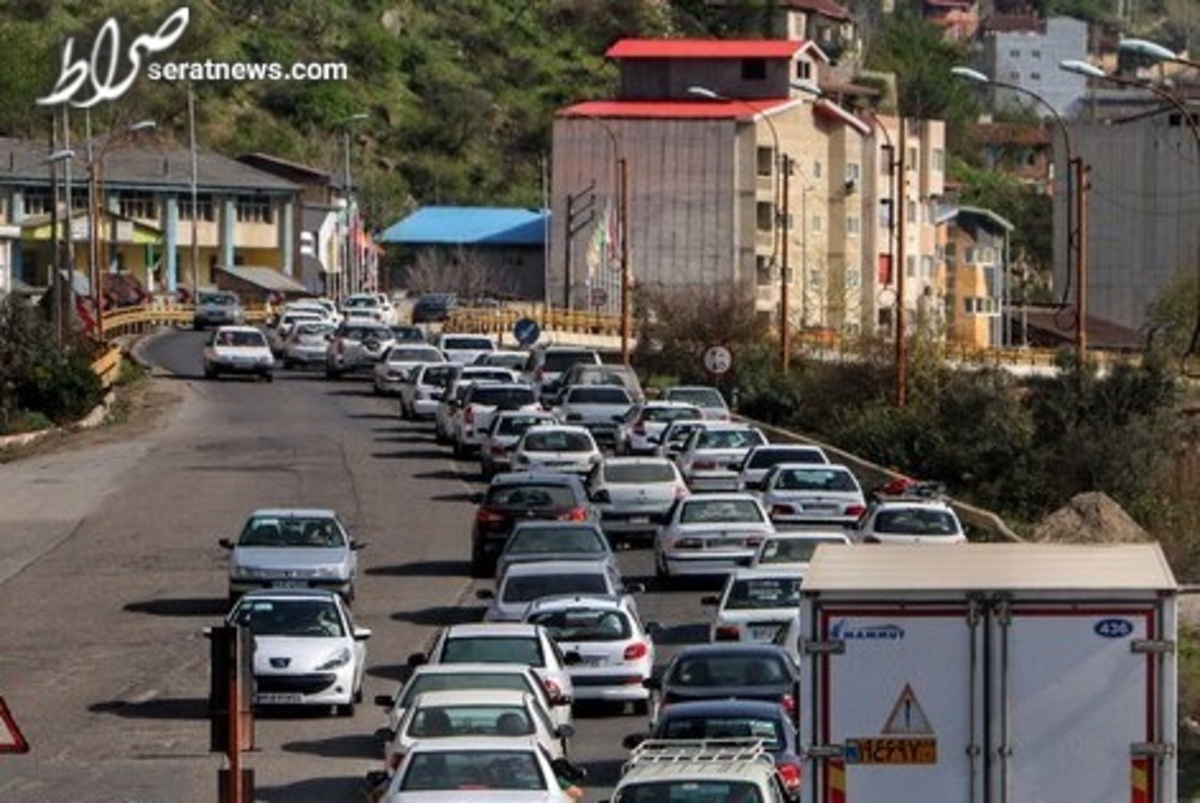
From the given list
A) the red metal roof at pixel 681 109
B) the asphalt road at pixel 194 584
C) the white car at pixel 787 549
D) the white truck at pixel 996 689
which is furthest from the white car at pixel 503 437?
the red metal roof at pixel 681 109

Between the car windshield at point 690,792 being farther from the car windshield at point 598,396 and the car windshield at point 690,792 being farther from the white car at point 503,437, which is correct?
the car windshield at point 598,396

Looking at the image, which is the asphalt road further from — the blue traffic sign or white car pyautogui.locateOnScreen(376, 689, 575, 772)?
Answer: the blue traffic sign

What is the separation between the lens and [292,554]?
4275 centimetres

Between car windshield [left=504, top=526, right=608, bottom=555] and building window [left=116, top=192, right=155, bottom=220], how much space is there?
94.7 metres

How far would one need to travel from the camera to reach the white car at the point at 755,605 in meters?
36.0

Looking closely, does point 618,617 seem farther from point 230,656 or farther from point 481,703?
point 230,656

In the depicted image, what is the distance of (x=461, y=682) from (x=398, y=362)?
49.2m

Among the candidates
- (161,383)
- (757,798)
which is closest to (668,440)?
(161,383)

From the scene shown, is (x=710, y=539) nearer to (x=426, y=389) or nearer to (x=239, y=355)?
(x=426, y=389)

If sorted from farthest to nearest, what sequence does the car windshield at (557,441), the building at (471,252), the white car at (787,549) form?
the building at (471,252)
the car windshield at (557,441)
the white car at (787,549)

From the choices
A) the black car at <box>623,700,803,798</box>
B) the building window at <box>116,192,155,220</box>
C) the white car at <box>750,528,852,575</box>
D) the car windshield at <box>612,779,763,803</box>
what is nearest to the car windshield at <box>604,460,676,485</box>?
the white car at <box>750,528,852,575</box>

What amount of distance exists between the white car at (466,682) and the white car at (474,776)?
379 cm

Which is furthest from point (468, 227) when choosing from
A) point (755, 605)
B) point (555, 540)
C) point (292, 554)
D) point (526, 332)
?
point (755, 605)

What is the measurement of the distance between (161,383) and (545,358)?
9.56m
